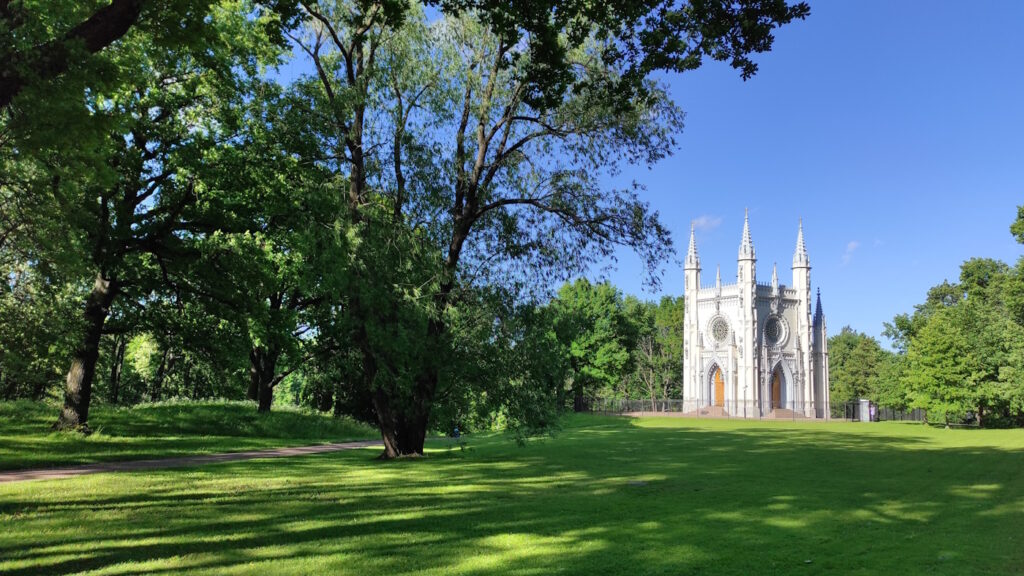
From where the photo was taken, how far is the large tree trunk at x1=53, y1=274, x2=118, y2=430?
Result: 18953mm

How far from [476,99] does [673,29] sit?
414 inches

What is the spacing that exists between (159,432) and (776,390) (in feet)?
230

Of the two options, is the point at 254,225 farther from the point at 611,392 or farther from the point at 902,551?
the point at 611,392

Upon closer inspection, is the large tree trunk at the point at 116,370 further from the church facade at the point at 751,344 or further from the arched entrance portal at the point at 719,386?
the arched entrance portal at the point at 719,386

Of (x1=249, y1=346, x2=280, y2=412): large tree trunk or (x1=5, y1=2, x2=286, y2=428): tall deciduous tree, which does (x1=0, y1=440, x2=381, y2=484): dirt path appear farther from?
(x1=249, y1=346, x2=280, y2=412): large tree trunk

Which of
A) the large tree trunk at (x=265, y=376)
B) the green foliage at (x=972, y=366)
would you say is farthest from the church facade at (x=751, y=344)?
the large tree trunk at (x=265, y=376)

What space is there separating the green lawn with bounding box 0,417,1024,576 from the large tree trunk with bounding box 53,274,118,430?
7.57m

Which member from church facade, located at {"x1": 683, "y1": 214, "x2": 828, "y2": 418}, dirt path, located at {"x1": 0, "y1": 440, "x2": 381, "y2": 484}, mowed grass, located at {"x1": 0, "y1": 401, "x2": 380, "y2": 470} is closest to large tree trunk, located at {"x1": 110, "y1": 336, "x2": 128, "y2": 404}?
mowed grass, located at {"x1": 0, "y1": 401, "x2": 380, "y2": 470}

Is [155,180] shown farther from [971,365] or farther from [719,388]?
[719,388]

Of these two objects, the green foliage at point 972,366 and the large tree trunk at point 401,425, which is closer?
the large tree trunk at point 401,425

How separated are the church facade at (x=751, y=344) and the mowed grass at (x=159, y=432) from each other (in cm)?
5396

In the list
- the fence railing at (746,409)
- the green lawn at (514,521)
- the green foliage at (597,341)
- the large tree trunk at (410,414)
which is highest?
the green foliage at (597,341)

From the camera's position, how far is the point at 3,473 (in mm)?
13078

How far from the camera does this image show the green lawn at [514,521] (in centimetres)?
618
